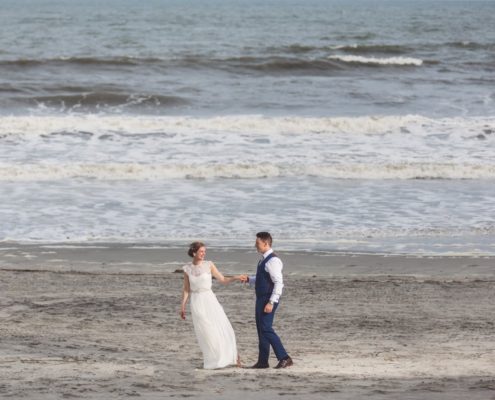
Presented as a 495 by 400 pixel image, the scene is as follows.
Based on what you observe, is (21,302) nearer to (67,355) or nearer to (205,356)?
(67,355)

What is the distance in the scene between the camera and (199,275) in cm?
1044

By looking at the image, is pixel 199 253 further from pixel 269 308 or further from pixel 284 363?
pixel 284 363

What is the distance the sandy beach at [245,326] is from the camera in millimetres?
9367

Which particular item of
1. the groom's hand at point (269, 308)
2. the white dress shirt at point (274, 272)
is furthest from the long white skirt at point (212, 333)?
the white dress shirt at point (274, 272)

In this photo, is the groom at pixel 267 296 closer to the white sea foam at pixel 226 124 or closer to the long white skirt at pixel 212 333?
the long white skirt at pixel 212 333

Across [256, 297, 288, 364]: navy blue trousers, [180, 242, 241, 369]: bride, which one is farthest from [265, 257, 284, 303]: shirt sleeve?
[180, 242, 241, 369]: bride

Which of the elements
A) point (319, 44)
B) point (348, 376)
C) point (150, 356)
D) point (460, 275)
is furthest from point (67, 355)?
point (319, 44)

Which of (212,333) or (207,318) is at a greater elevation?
Answer: (207,318)

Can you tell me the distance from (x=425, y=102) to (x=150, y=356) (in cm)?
2744

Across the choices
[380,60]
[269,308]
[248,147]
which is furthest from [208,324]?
[380,60]

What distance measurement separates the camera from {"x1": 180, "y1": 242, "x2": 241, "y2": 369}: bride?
10.2m

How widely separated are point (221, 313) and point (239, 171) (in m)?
13.0

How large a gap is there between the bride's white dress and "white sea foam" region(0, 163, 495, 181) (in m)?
12.5

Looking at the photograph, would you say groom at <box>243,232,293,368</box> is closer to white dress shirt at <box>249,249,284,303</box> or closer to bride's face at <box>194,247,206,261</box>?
white dress shirt at <box>249,249,284,303</box>
